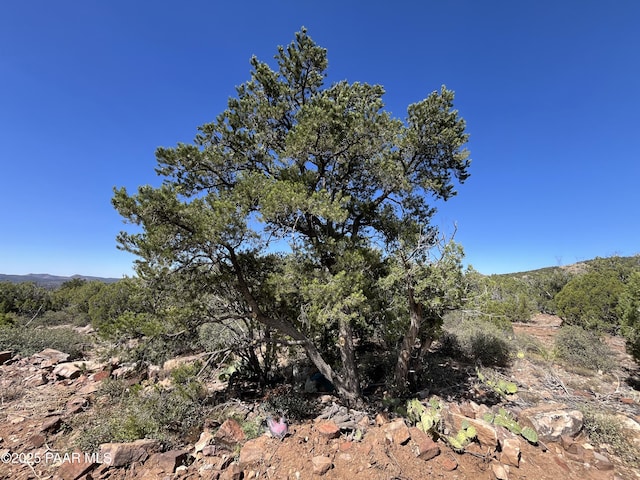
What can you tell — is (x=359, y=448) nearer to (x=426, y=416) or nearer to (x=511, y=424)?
(x=426, y=416)

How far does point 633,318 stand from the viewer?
8781mm

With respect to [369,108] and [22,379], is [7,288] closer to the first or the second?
[22,379]

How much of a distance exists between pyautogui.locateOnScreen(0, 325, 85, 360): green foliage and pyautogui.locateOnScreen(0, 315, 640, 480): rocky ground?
637 cm

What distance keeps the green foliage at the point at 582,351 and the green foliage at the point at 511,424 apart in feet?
19.2

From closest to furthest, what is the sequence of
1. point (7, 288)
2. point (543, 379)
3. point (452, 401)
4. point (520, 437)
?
point (520, 437) → point (452, 401) → point (543, 379) → point (7, 288)

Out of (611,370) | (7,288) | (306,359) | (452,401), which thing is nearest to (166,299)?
(306,359)

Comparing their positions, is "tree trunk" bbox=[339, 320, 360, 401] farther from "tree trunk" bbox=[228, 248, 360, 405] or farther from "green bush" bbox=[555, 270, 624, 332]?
"green bush" bbox=[555, 270, 624, 332]

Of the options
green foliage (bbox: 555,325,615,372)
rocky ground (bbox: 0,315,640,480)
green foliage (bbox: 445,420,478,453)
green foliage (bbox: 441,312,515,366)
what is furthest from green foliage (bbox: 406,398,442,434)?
green foliage (bbox: 555,325,615,372)

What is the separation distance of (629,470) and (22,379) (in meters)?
16.0

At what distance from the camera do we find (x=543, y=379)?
8.23 meters

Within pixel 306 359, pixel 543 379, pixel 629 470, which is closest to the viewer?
pixel 629 470

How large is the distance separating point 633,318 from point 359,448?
10164 millimetres

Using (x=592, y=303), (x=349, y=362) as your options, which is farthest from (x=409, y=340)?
(x=592, y=303)

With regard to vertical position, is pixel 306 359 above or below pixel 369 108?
below
